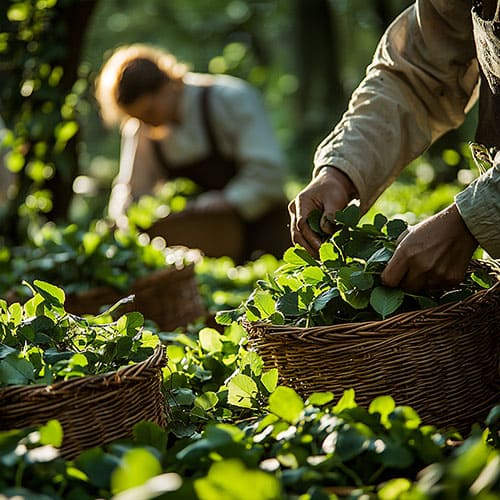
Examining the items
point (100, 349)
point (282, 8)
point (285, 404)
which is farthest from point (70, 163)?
point (282, 8)

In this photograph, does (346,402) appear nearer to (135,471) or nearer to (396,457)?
(396,457)

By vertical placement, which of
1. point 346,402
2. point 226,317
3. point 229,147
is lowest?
point 229,147

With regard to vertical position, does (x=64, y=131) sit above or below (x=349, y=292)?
below

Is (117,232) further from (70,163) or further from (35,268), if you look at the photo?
(70,163)

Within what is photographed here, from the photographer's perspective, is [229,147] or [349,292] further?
[229,147]

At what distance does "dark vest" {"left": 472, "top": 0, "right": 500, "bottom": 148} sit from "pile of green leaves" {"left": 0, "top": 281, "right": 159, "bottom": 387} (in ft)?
2.67

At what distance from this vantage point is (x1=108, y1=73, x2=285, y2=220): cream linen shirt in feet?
16.2

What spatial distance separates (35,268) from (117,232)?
311 mm

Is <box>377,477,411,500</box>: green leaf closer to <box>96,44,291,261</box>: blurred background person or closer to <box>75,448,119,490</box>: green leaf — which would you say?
<box>75,448,119,490</box>: green leaf

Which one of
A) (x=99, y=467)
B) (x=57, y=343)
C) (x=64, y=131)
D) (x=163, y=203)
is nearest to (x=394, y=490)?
(x=99, y=467)

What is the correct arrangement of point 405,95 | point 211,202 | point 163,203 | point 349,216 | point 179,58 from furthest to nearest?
point 179,58 < point 211,202 < point 163,203 < point 405,95 < point 349,216

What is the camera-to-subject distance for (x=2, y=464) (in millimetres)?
1158

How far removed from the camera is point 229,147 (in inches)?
201

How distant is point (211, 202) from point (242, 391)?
313 centimetres
